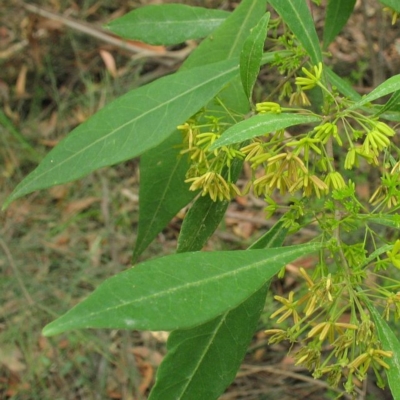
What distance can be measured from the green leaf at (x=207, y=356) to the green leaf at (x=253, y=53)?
0.84ft

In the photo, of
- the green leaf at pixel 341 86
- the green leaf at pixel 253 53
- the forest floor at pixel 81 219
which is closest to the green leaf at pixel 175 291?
the green leaf at pixel 253 53

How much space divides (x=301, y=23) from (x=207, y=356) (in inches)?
22.3

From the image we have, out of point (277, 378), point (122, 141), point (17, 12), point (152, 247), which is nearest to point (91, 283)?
point (152, 247)

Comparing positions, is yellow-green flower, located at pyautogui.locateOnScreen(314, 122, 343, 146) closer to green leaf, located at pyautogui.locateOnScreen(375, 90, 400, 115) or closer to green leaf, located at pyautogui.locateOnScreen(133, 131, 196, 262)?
green leaf, located at pyautogui.locateOnScreen(375, 90, 400, 115)

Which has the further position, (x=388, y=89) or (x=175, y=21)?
(x=175, y=21)

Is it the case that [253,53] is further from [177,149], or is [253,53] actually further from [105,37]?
[105,37]

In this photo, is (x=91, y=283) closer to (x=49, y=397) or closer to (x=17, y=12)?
(x=49, y=397)

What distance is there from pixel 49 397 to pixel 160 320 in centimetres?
209

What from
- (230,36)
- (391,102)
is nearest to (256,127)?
(391,102)

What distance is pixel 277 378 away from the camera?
8.64 feet

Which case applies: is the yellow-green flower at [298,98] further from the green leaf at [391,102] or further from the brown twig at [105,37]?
Answer: the brown twig at [105,37]

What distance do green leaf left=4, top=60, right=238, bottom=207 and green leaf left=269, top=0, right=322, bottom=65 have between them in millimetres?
160

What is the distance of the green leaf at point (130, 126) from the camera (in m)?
1.05

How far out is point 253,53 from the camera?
3.35ft
